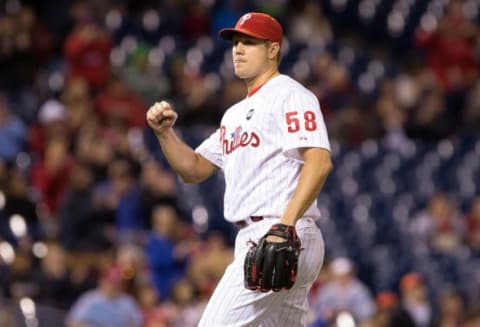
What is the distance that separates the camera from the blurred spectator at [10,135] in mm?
11195

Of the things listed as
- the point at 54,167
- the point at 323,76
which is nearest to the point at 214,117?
the point at 323,76

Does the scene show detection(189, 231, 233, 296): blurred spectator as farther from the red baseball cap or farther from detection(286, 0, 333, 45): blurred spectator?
detection(286, 0, 333, 45): blurred spectator

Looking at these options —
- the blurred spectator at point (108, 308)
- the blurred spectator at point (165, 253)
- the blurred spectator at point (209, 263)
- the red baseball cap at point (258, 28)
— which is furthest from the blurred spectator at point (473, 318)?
the red baseball cap at point (258, 28)

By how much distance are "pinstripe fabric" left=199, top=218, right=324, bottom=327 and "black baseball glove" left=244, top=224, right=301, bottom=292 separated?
5.6 inches

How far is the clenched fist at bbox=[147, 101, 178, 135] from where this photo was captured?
A: 5348 millimetres

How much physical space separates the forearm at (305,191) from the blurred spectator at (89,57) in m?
7.64

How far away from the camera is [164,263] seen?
32.9 ft

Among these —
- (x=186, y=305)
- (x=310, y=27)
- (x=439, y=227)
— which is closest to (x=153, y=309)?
(x=186, y=305)

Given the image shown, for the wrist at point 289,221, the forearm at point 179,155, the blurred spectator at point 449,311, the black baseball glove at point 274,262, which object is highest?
the forearm at point 179,155

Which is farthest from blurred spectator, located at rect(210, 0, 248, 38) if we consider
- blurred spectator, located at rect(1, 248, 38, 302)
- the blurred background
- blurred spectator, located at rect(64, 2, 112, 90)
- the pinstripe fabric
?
the pinstripe fabric

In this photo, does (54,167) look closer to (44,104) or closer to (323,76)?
(44,104)

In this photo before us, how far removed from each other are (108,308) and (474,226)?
13.6 feet

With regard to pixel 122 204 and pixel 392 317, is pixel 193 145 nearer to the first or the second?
pixel 122 204

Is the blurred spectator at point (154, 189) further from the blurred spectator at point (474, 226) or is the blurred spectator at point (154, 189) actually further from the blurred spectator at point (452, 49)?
the blurred spectator at point (452, 49)
